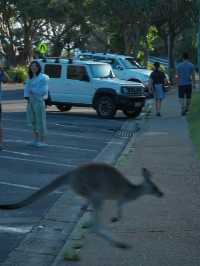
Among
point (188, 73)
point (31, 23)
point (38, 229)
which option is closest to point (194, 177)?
point (38, 229)

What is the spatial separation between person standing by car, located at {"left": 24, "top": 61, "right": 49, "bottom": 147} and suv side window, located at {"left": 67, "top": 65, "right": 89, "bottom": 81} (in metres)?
9.69

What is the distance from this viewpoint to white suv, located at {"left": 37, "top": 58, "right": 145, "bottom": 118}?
26156mm

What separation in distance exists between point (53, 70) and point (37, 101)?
427 inches

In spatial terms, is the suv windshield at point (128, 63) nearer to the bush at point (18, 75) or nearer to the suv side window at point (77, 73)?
the suv side window at point (77, 73)

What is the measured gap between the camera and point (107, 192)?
5.99ft

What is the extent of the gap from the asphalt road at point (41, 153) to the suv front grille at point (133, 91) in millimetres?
925

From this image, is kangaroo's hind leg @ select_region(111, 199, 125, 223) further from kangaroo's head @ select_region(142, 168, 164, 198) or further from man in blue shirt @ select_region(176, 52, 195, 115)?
man in blue shirt @ select_region(176, 52, 195, 115)

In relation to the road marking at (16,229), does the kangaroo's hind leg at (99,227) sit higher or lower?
higher

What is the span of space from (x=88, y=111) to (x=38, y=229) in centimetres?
2088

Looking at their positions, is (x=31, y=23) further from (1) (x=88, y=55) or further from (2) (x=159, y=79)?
(2) (x=159, y=79)

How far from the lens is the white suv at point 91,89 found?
26156mm

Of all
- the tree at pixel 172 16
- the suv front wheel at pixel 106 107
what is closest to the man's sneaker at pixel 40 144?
the suv front wheel at pixel 106 107

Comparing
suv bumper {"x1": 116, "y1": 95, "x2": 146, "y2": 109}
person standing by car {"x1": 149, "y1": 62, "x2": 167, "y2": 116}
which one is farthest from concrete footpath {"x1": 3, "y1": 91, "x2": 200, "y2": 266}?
suv bumper {"x1": 116, "y1": 95, "x2": 146, "y2": 109}

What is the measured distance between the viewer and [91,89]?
26.6 metres
